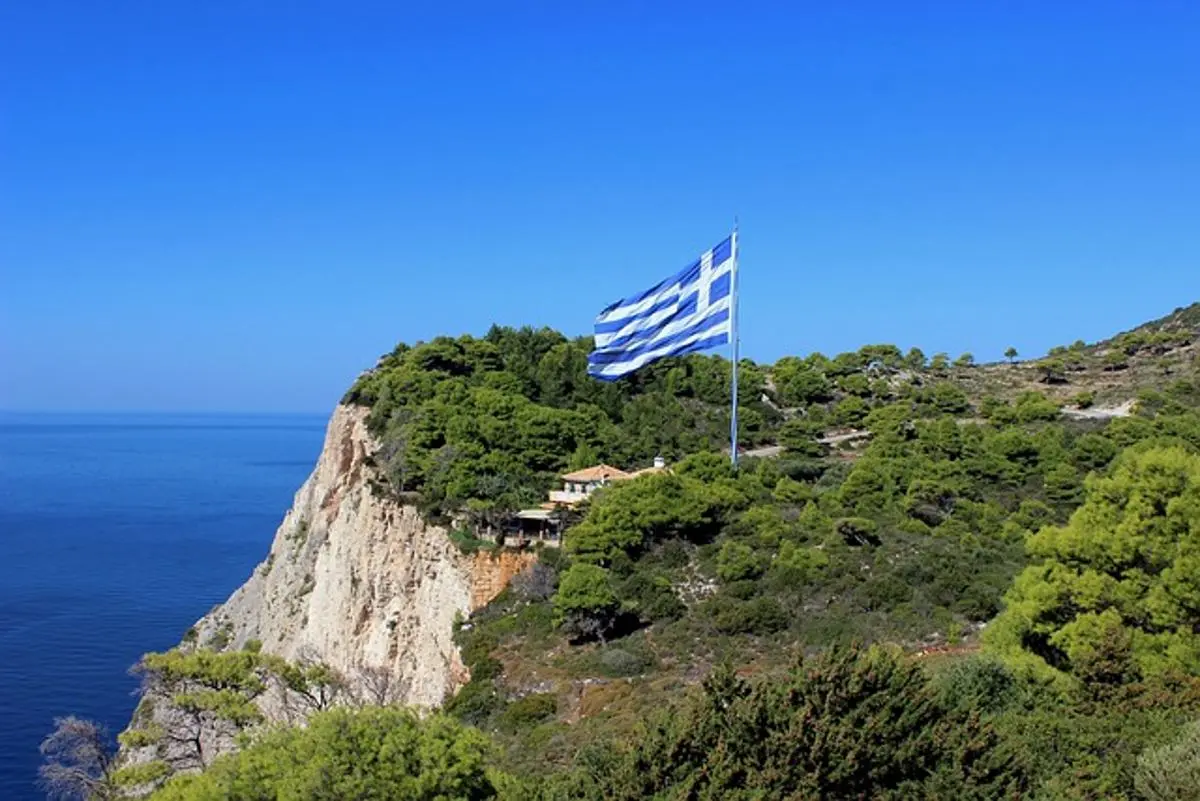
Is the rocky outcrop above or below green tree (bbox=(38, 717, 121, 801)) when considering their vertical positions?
above

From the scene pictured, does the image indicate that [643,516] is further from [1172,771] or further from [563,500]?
[1172,771]

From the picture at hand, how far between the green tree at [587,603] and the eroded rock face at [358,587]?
120 inches

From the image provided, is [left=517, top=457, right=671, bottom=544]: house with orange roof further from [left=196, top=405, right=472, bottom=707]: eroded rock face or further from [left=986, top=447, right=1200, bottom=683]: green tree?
[left=986, top=447, right=1200, bottom=683]: green tree

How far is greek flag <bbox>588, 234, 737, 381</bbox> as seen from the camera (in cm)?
2727

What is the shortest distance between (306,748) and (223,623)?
38034 mm

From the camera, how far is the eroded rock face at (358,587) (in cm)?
2708

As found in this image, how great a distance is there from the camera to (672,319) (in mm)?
28953

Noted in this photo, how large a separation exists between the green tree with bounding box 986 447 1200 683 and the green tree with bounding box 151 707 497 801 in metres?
8.49

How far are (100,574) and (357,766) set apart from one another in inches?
2703

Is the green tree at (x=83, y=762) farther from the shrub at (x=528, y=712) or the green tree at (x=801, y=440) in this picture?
the green tree at (x=801, y=440)

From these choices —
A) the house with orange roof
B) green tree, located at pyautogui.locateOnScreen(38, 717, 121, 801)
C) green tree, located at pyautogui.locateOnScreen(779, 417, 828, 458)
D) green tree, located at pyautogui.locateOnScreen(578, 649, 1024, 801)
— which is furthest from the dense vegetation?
green tree, located at pyautogui.locateOnScreen(38, 717, 121, 801)

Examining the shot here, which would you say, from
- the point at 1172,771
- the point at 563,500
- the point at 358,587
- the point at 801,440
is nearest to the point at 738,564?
the point at 563,500

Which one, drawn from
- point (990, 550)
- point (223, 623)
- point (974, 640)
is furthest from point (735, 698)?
point (223, 623)

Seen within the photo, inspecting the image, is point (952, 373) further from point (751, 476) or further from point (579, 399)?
point (751, 476)
